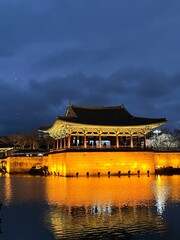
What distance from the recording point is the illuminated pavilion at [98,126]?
48.7 meters

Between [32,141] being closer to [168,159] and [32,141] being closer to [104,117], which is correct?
[104,117]

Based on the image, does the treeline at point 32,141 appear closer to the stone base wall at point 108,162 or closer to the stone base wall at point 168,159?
the stone base wall at point 108,162

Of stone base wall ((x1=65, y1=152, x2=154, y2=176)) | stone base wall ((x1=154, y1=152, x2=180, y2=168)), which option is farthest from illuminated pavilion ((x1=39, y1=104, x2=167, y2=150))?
stone base wall ((x1=154, y1=152, x2=180, y2=168))

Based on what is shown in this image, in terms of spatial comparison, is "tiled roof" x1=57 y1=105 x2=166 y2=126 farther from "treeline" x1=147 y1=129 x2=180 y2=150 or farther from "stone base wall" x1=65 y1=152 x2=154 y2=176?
"treeline" x1=147 y1=129 x2=180 y2=150

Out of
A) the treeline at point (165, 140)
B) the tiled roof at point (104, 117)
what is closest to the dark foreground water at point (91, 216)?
the tiled roof at point (104, 117)

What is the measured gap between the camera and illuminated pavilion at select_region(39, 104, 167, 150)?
48656 mm

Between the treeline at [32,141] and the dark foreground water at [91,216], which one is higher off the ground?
the treeline at [32,141]

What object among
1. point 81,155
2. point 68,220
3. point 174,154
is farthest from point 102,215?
point 174,154

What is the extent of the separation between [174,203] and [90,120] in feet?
101

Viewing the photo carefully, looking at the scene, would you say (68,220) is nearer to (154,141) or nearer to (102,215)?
(102,215)

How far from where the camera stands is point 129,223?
15.2 m

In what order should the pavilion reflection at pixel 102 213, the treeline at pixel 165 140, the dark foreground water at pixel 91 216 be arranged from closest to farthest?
Result: the dark foreground water at pixel 91 216, the pavilion reflection at pixel 102 213, the treeline at pixel 165 140

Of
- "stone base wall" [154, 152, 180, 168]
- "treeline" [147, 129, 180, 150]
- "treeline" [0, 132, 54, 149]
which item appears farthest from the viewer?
"treeline" [0, 132, 54, 149]

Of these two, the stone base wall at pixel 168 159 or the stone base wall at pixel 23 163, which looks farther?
the stone base wall at pixel 23 163
